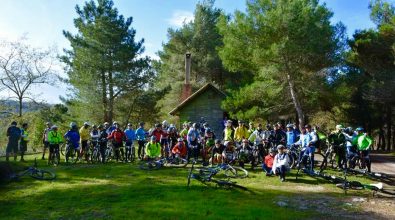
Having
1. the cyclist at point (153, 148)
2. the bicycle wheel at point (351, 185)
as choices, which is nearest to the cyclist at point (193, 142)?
the cyclist at point (153, 148)

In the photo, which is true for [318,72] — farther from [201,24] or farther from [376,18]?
[201,24]

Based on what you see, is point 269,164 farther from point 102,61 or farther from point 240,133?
point 102,61

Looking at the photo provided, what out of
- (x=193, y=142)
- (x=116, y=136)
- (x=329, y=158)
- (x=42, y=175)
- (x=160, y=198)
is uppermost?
(x=116, y=136)

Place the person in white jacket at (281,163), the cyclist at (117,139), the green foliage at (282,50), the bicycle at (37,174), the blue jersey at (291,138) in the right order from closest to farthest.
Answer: the bicycle at (37,174), the person in white jacket at (281,163), the blue jersey at (291,138), the cyclist at (117,139), the green foliage at (282,50)

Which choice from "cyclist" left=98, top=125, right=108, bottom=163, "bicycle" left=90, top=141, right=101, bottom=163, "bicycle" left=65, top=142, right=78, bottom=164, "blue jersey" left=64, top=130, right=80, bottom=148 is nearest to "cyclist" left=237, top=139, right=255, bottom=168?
"cyclist" left=98, top=125, right=108, bottom=163

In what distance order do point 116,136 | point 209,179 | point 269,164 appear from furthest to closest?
point 116,136, point 269,164, point 209,179

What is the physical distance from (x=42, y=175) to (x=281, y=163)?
327 inches

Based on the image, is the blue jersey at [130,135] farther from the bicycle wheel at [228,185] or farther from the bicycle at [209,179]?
the bicycle wheel at [228,185]

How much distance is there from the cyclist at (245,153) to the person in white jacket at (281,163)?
1885mm

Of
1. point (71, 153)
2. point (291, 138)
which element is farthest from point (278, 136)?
point (71, 153)

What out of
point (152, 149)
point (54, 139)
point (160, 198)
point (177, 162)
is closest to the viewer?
point (160, 198)

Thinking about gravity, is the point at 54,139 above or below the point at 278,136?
below

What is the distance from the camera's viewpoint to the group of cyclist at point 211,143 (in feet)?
52.5

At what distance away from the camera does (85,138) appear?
706 inches
